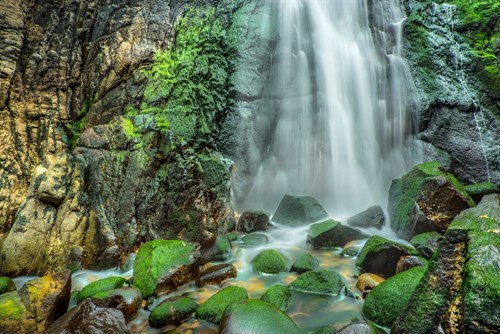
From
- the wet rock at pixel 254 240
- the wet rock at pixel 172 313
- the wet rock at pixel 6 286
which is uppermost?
the wet rock at pixel 6 286

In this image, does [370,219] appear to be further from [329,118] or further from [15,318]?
[15,318]

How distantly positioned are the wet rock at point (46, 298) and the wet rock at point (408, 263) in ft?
17.0

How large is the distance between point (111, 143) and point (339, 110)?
7893 mm

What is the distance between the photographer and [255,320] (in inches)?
132

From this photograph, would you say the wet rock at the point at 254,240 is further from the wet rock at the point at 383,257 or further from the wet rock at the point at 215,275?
the wet rock at the point at 383,257

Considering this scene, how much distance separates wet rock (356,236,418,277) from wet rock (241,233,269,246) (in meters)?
2.50

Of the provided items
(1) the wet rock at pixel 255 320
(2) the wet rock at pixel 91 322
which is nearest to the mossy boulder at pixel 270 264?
(1) the wet rock at pixel 255 320

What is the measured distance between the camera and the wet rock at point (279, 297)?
4.29 m

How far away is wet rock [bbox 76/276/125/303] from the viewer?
4.48 meters

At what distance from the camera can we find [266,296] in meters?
4.44

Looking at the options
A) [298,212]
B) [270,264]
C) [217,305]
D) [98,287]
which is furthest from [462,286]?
[298,212]

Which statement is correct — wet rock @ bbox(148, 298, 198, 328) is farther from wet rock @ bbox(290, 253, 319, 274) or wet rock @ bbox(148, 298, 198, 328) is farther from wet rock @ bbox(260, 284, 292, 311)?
wet rock @ bbox(290, 253, 319, 274)

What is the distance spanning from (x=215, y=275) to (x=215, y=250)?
1.26 metres

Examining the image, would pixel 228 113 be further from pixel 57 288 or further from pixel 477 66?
pixel 477 66
